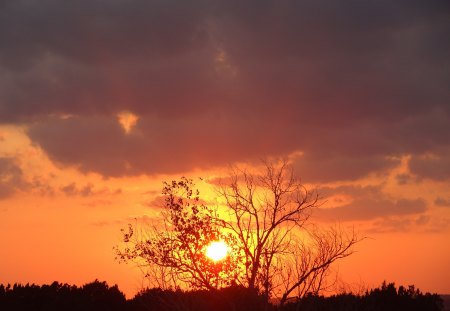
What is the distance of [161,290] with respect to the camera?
37.0 m

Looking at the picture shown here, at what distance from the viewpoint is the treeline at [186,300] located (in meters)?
33.6

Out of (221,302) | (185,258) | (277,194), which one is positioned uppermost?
(277,194)

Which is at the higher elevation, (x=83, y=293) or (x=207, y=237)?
(x=207, y=237)

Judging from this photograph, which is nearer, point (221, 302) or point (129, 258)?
point (221, 302)

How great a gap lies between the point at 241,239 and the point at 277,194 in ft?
11.0

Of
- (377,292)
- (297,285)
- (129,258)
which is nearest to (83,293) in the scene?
(129,258)

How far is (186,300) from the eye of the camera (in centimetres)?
3434

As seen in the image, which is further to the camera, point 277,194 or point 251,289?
point 277,194

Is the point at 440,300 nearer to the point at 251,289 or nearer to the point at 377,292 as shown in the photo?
the point at 377,292

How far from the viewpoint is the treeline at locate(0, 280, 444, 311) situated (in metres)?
33.6

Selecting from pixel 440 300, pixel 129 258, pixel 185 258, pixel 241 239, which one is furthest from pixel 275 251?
pixel 440 300

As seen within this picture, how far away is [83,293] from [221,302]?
24.9 feet

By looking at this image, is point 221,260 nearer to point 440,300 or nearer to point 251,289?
point 251,289

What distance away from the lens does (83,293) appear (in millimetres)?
35906
